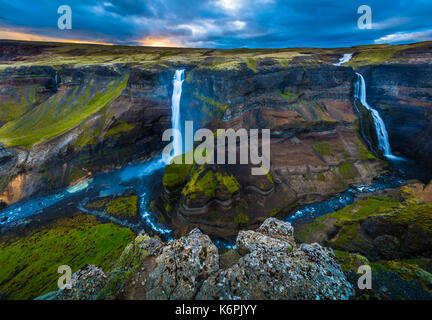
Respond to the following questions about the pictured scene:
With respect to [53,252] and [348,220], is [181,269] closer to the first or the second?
[348,220]

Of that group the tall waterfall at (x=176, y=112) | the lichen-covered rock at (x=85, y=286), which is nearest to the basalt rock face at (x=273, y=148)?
the tall waterfall at (x=176, y=112)

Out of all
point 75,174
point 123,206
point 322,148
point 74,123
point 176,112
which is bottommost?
point 123,206

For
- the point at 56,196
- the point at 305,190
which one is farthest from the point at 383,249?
the point at 56,196

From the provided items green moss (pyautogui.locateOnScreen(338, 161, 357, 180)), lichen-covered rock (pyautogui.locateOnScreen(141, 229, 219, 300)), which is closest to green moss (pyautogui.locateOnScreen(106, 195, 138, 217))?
lichen-covered rock (pyautogui.locateOnScreen(141, 229, 219, 300))

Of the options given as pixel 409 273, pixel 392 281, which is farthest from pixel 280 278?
pixel 409 273

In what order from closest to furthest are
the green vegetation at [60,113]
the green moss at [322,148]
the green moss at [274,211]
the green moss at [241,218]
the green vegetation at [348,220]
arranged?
the green vegetation at [348,220] → the green moss at [241,218] → the green moss at [274,211] → the green moss at [322,148] → the green vegetation at [60,113]

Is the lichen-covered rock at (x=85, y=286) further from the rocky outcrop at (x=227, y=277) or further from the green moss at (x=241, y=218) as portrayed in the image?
the green moss at (x=241, y=218)
